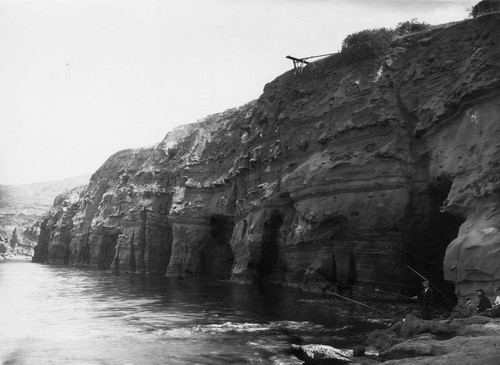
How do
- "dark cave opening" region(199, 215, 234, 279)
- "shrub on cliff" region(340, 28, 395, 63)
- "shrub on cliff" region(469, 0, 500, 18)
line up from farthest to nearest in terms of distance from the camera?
"dark cave opening" region(199, 215, 234, 279) < "shrub on cliff" region(340, 28, 395, 63) < "shrub on cliff" region(469, 0, 500, 18)

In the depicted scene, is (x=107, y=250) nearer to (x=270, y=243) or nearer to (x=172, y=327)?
(x=270, y=243)

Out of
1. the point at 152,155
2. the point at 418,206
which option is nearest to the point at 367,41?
the point at 418,206

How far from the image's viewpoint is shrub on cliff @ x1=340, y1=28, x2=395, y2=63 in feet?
125

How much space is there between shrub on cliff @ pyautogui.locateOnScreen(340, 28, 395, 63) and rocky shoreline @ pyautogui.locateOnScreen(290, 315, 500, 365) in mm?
26725

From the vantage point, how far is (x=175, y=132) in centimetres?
7650

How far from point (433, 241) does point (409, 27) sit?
19.9 m

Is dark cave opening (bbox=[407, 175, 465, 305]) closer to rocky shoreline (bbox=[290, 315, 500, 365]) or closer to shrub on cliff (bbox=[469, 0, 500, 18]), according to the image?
rocky shoreline (bbox=[290, 315, 500, 365])

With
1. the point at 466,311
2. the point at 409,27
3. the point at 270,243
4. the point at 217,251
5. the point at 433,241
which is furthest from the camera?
the point at 217,251

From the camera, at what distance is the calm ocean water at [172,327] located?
52.3ft

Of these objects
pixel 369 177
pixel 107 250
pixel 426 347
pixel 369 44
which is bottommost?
pixel 107 250

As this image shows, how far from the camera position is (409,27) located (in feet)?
131

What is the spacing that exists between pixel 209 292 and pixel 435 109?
21.2 metres

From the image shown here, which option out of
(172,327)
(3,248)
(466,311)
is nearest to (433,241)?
(466,311)

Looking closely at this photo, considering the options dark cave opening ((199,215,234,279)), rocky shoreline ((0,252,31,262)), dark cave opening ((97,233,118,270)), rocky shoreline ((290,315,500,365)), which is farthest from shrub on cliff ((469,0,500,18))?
rocky shoreline ((0,252,31,262))
